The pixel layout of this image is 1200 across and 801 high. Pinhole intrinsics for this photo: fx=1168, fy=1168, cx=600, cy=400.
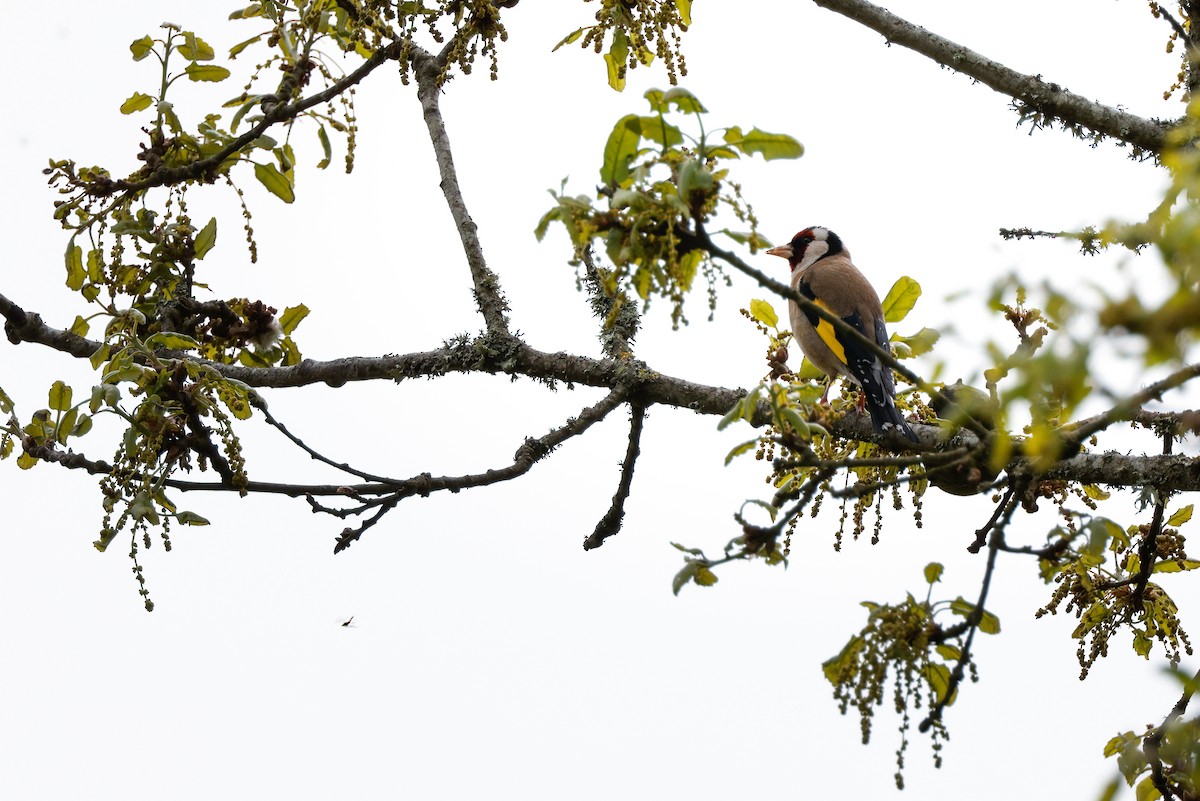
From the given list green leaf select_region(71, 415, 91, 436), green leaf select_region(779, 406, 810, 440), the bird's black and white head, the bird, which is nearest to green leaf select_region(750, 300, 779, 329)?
the bird

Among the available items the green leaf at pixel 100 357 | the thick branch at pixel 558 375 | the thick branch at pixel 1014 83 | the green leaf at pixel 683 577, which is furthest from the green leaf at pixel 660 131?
the green leaf at pixel 100 357

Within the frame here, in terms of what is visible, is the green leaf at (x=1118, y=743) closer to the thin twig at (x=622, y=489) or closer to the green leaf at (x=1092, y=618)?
the green leaf at (x=1092, y=618)

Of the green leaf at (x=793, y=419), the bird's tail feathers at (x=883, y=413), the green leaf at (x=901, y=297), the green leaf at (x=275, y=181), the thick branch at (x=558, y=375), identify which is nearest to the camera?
the green leaf at (x=793, y=419)

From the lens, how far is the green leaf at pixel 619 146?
1944 mm

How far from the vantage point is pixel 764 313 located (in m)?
3.51

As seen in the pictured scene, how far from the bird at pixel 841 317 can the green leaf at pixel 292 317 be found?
164 cm

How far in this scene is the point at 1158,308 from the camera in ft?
3.34

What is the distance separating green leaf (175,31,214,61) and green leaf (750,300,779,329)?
1815 millimetres

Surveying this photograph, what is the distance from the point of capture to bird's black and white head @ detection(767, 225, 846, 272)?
256 inches

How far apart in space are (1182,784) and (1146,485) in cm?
82

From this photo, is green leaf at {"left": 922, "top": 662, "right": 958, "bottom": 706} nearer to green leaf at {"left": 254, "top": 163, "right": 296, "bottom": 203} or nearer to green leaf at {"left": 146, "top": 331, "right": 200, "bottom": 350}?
green leaf at {"left": 146, "top": 331, "right": 200, "bottom": 350}

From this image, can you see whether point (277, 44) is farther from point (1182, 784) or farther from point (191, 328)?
point (1182, 784)

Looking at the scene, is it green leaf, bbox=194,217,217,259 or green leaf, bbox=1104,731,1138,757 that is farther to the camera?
green leaf, bbox=194,217,217,259

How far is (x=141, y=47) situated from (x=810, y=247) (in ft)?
13.2
